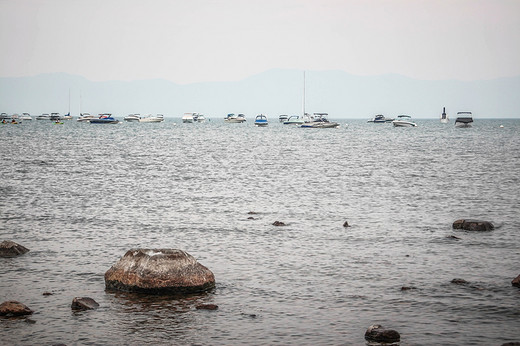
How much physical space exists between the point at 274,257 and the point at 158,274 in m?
5.95

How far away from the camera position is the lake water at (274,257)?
14539 millimetres

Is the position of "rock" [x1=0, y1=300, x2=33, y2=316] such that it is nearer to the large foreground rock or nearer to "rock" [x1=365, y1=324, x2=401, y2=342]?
the large foreground rock

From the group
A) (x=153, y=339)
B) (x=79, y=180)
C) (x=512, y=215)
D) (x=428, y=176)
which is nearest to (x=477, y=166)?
(x=428, y=176)

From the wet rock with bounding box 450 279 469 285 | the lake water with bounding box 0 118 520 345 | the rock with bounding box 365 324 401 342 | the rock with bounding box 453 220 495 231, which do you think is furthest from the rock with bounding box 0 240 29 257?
the rock with bounding box 453 220 495 231

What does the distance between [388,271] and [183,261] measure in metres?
6.64

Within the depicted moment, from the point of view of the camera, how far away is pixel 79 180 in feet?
154

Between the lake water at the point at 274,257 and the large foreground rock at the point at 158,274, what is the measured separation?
368 mm

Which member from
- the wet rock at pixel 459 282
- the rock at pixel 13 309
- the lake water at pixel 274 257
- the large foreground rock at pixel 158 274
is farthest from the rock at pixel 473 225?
the rock at pixel 13 309

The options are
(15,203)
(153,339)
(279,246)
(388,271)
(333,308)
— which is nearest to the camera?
(153,339)

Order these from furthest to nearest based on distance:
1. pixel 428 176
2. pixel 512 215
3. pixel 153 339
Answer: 1. pixel 428 176
2. pixel 512 215
3. pixel 153 339

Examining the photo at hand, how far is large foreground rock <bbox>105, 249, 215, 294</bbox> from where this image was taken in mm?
16656

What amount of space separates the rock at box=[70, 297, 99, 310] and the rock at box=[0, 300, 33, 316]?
1092mm

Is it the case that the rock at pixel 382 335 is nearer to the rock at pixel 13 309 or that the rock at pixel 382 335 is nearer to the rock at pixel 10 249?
the rock at pixel 13 309

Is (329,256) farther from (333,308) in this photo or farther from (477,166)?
(477,166)
